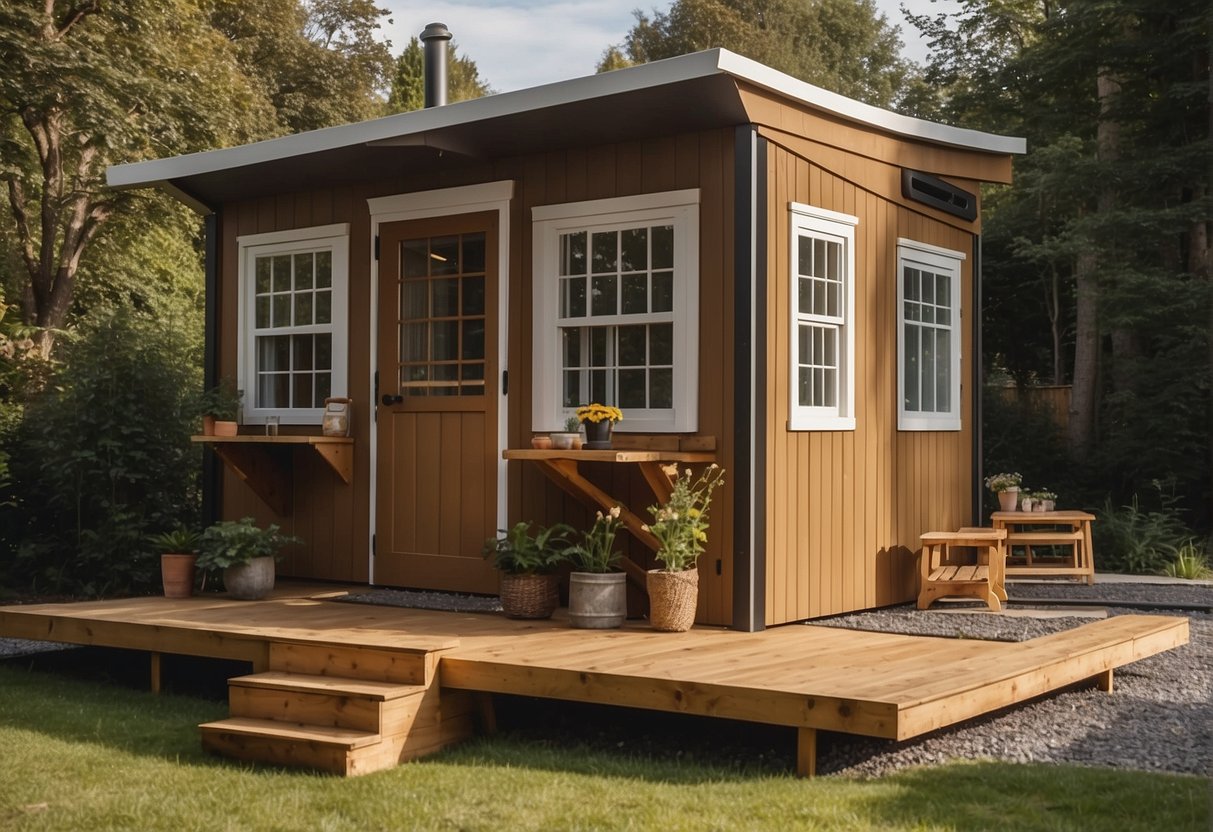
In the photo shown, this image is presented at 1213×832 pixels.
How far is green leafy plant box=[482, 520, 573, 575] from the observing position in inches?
255

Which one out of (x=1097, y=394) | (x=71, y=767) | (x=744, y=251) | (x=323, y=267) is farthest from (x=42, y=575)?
(x=1097, y=394)

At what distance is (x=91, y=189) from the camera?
16.0 metres

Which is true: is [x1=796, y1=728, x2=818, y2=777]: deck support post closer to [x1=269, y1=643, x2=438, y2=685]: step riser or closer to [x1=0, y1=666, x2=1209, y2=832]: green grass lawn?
[x1=0, y1=666, x2=1209, y2=832]: green grass lawn

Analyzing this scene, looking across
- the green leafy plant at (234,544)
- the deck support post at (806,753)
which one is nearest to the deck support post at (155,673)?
the green leafy plant at (234,544)

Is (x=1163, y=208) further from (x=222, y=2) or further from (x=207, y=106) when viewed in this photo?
(x=222, y=2)

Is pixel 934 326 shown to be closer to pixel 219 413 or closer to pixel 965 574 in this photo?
pixel 965 574

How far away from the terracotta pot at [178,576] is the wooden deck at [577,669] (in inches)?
39.3

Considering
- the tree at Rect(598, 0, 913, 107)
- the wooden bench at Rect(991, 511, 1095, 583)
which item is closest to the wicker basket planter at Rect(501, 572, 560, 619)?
the wooden bench at Rect(991, 511, 1095, 583)

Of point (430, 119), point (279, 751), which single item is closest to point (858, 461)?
point (430, 119)

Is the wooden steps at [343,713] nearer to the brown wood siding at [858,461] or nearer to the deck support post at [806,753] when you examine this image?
the deck support post at [806,753]

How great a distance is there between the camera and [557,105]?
6305mm

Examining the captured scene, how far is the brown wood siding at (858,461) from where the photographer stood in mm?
6422

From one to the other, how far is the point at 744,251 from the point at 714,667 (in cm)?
207

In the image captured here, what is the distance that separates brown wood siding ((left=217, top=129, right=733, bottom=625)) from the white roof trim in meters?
0.48
